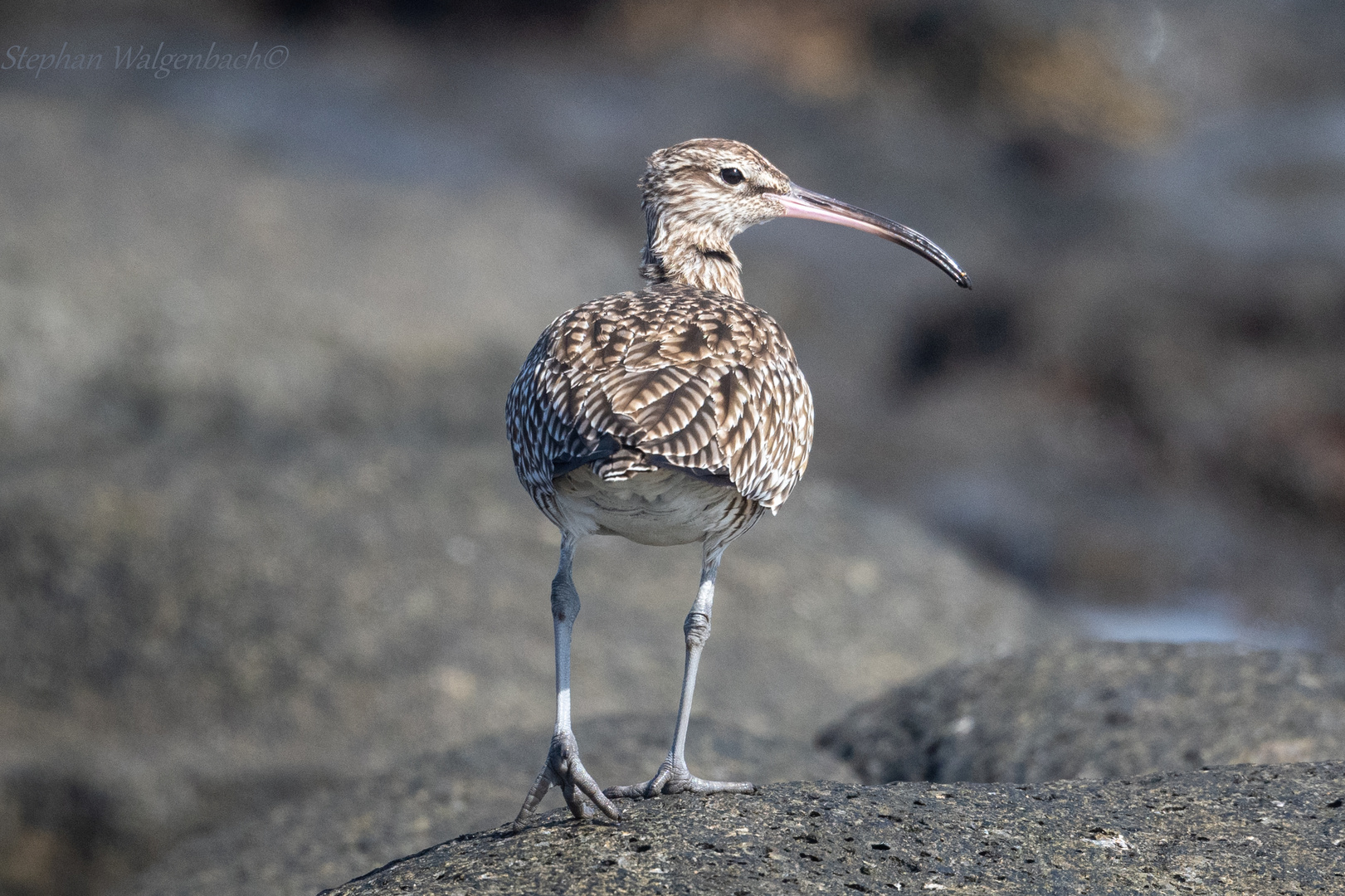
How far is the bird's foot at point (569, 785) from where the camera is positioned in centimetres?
571

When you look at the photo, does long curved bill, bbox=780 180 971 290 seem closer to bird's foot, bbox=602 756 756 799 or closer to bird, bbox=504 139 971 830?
bird, bbox=504 139 971 830

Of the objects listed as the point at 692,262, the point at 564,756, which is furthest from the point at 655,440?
the point at 692,262

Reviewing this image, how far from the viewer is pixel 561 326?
7.11 m

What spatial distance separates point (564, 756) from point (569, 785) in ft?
0.39

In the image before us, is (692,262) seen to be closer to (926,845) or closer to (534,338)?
(926,845)


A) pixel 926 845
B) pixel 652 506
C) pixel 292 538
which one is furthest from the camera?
pixel 292 538

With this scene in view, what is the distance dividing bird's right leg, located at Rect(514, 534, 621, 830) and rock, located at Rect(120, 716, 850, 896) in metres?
1.76

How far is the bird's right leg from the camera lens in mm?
5777

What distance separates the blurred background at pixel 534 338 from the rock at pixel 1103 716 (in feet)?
4.31

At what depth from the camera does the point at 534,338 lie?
17281 millimetres

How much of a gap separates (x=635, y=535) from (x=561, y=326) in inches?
44.3

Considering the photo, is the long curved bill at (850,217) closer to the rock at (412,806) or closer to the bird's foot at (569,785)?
the rock at (412,806)

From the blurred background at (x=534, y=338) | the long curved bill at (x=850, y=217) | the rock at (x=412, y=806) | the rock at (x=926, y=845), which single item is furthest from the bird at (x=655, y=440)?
the blurred background at (x=534, y=338)

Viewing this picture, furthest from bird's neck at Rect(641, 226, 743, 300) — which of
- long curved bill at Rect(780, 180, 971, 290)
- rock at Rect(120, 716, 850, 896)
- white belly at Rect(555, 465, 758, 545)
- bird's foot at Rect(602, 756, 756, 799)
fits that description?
bird's foot at Rect(602, 756, 756, 799)
